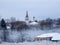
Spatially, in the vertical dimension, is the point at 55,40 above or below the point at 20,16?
below

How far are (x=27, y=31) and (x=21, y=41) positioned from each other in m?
0.13

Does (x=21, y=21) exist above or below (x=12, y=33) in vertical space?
above

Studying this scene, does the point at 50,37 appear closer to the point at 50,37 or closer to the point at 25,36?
the point at 50,37

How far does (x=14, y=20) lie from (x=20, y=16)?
8cm

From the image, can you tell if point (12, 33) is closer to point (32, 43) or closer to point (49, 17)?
point (32, 43)

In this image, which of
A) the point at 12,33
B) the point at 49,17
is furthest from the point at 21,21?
the point at 49,17

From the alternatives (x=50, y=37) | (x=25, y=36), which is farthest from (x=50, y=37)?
(x=25, y=36)

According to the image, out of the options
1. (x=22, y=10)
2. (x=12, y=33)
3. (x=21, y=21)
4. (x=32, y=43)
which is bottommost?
(x=32, y=43)

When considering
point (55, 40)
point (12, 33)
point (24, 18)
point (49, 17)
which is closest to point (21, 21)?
point (24, 18)

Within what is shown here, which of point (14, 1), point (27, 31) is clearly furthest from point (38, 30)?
point (14, 1)

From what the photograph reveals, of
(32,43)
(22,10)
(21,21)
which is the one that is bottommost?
(32,43)

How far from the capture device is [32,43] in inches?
47.0

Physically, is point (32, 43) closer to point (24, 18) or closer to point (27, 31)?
point (27, 31)

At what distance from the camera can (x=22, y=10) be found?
121 centimetres
